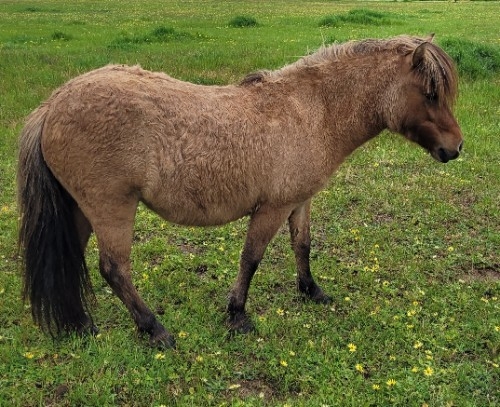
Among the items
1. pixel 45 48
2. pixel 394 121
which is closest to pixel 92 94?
pixel 394 121

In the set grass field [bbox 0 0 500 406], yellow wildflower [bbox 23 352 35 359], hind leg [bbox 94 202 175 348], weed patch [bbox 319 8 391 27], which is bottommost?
grass field [bbox 0 0 500 406]

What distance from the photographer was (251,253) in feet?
14.8

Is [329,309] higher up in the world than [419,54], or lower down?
lower down

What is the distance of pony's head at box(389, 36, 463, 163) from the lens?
165 inches

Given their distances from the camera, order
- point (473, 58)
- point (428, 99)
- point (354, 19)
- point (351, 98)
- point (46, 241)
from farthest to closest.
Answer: point (354, 19) → point (473, 58) → point (351, 98) → point (428, 99) → point (46, 241)

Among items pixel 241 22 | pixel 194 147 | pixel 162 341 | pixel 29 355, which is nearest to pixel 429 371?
pixel 162 341

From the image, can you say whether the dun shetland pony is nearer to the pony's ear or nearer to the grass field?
the pony's ear

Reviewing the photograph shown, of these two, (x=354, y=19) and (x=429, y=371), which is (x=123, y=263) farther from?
(x=354, y=19)

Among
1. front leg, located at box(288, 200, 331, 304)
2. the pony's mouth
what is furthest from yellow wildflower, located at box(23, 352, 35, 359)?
the pony's mouth

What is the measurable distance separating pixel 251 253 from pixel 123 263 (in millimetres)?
1044

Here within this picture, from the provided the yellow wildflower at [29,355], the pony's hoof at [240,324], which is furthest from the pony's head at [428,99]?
the yellow wildflower at [29,355]

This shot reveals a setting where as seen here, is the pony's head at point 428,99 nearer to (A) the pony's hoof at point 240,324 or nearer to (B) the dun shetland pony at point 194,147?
(B) the dun shetland pony at point 194,147

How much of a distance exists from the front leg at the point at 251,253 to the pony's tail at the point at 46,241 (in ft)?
4.12

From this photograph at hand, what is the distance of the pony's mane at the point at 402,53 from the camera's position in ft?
13.8
